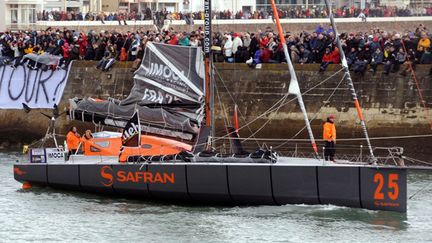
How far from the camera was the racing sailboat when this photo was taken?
35.8 meters

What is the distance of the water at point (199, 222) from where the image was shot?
3391 centimetres

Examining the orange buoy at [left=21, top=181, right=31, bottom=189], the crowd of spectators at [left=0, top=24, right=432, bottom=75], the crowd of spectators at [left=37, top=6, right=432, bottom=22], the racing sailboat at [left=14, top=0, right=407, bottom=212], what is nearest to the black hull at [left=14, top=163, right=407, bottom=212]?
the racing sailboat at [left=14, top=0, right=407, bottom=212]

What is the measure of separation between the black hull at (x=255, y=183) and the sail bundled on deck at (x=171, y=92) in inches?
62.2

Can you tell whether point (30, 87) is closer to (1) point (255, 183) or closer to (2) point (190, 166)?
(2) point (190, 166)

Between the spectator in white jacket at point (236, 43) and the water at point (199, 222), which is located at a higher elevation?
the spectator in white jacket at point (236, 43)

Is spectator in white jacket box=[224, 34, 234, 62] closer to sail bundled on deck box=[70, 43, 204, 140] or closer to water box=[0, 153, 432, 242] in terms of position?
sail bundled on deck box=[70, 43, 204, 140]

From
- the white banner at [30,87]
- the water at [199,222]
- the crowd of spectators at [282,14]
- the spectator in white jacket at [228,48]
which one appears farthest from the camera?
the crowd of spectators at [282,14]

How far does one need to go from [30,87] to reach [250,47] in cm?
896

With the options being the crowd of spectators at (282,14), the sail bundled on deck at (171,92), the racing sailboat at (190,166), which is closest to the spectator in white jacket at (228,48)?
the racing sailboat at (190,166)

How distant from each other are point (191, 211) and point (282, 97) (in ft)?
37.6

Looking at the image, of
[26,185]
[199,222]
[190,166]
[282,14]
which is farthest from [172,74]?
[282,14]

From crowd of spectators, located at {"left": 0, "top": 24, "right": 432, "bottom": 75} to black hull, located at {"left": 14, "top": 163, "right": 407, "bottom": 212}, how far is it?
4.17 m

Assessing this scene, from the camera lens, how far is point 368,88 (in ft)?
153

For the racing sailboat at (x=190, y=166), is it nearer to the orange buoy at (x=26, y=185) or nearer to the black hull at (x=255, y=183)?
the black hull at (x=255, y=183)
